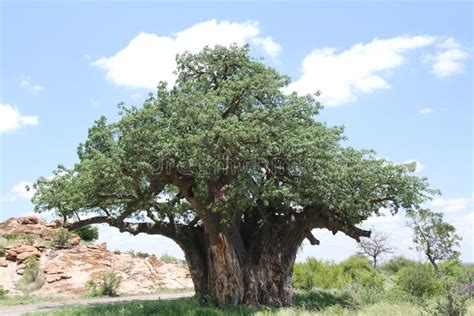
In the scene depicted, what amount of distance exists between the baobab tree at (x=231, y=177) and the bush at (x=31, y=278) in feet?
34.5

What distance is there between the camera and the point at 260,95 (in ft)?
61.1

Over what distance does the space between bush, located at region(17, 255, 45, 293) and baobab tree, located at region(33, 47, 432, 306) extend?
34.5 ft

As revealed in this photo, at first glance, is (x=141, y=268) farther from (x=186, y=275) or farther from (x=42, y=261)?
(x=42, y=261)

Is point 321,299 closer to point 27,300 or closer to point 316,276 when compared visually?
point 316,276

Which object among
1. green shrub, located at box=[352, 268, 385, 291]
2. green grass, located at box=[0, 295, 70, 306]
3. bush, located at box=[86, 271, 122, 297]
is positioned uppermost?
bush, located at box=[86, 271, 122, 297]

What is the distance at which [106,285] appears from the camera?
88.7 feet

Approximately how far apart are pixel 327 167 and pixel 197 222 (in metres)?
7.45

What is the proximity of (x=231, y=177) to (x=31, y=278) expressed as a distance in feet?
55.7

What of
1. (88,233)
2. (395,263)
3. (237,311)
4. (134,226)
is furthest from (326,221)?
(395,263)

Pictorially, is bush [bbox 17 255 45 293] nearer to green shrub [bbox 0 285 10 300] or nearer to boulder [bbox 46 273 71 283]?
boulder [bbox 46 273 71 283]

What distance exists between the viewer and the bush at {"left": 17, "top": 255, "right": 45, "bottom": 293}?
91.9 ft

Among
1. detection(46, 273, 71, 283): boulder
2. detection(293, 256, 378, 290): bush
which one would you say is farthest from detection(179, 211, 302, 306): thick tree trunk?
detection(46, 273, 71, 283): boulder

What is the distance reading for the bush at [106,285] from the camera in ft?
88.1

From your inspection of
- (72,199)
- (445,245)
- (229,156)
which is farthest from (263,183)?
(445,245)
